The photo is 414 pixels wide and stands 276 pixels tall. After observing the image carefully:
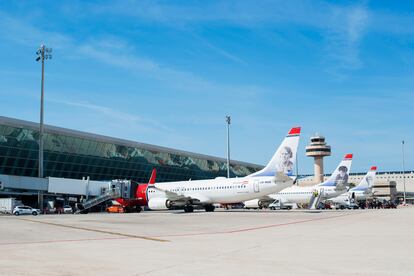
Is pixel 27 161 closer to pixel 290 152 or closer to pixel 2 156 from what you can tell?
pixel 2 156

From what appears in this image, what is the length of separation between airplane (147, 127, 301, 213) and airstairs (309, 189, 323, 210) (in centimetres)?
1932

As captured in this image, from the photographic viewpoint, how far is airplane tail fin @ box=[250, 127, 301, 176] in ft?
147

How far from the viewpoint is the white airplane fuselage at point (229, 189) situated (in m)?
45.2

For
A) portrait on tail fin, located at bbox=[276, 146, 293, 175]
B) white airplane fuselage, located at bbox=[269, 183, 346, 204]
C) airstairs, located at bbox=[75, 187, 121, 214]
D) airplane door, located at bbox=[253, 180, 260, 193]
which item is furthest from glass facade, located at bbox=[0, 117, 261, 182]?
portrait on tail fin, located at bbox=[276, 146, 293, 175]

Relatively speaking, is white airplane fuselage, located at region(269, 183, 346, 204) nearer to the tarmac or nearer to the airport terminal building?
the airport terminal building

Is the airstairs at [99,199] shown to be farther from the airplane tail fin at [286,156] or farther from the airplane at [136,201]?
the airplane tail fin at [286,156]

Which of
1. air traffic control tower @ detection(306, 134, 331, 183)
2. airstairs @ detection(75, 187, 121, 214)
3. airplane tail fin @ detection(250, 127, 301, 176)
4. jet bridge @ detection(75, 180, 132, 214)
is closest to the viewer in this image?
airplane tail fin @ detection(250, 127, 301, 176)

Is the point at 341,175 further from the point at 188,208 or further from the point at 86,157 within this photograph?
the point at 86,157

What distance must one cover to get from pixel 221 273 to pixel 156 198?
42.9 metres

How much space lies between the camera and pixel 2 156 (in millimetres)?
60156

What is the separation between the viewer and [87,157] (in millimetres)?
72938

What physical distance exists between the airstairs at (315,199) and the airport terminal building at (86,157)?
106ft

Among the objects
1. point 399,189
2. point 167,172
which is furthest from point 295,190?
point 399,189

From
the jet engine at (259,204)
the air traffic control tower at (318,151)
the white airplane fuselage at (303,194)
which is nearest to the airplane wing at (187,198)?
the jet engine at (259,204)
